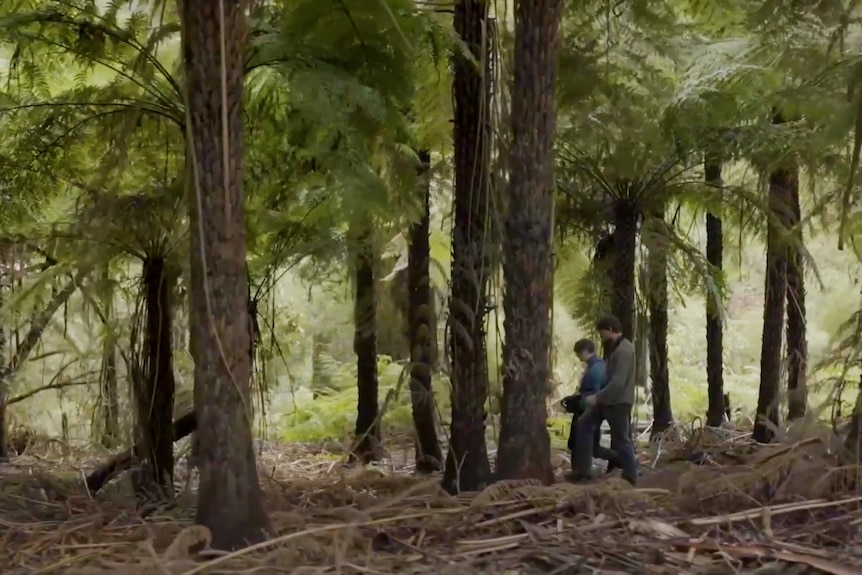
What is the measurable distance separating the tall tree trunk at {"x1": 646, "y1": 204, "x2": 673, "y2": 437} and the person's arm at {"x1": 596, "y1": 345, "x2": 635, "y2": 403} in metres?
2.81

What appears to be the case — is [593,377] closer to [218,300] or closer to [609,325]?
[609,325]

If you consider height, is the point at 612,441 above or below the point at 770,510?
below

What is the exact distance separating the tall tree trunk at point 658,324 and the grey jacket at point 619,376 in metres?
2.80

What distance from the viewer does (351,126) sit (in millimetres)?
5988

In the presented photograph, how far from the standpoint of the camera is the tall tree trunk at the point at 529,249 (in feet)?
17.9

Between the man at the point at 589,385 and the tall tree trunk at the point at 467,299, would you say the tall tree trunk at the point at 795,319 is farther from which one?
the tall tree trunk at the point at 467,299

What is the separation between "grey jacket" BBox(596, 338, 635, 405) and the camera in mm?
7094

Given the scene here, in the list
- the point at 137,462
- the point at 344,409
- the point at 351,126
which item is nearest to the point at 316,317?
the point at 344,409

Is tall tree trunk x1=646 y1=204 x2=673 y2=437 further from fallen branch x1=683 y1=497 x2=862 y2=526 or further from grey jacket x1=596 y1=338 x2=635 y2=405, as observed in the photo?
fallen branch x1=683 y1=497 x2=862 y2=526

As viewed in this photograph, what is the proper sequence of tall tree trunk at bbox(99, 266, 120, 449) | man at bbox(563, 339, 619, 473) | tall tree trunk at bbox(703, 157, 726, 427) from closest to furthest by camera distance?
1. tall tree trunk at bbox(99, 266, 120, 449)
2. man at bbox(563, 339, 619, 473)
3. tall tree trunk at bbox(703, 157, 726, 427)

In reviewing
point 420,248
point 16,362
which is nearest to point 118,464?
point 420,248

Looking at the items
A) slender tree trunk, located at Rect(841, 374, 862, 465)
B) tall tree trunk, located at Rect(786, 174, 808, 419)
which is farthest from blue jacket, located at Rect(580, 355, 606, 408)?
slender tree trunk, located at Rect(841, 374, 862, 465)

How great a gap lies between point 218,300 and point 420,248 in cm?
535

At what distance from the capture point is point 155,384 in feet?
22.8
